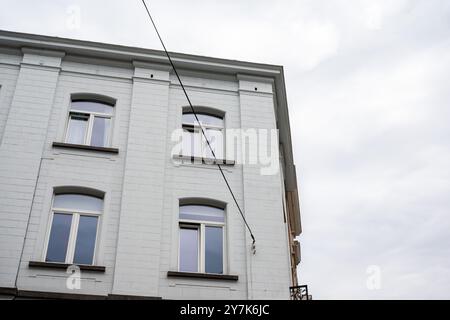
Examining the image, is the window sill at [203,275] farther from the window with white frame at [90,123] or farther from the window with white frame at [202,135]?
the window with white frame at [90,123]

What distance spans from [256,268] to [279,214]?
1.54 metres

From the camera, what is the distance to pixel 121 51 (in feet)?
42.5

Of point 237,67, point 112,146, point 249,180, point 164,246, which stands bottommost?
point 164,246

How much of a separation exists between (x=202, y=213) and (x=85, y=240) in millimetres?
2739

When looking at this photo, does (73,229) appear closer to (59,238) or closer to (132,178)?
(59,238)

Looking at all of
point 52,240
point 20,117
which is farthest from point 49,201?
point 20,117

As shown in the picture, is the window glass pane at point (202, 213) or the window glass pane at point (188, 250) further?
the window glass pane at point (202, 213)

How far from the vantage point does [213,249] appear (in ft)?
35.6

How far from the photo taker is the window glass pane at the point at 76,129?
38.7ft

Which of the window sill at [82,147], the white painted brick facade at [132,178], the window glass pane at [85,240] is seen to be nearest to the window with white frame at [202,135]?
the white painted brick facade at [132,178]

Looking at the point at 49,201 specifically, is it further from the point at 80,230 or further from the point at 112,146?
the point at 112,146

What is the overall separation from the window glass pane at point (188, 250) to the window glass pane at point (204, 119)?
10.5 ft

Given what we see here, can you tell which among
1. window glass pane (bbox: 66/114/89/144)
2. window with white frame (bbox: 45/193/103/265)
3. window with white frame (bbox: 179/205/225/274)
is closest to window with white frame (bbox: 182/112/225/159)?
window with white frame (bbox: 179/205/225/274)

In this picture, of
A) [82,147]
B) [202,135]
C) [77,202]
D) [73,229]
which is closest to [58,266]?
[73,229]
